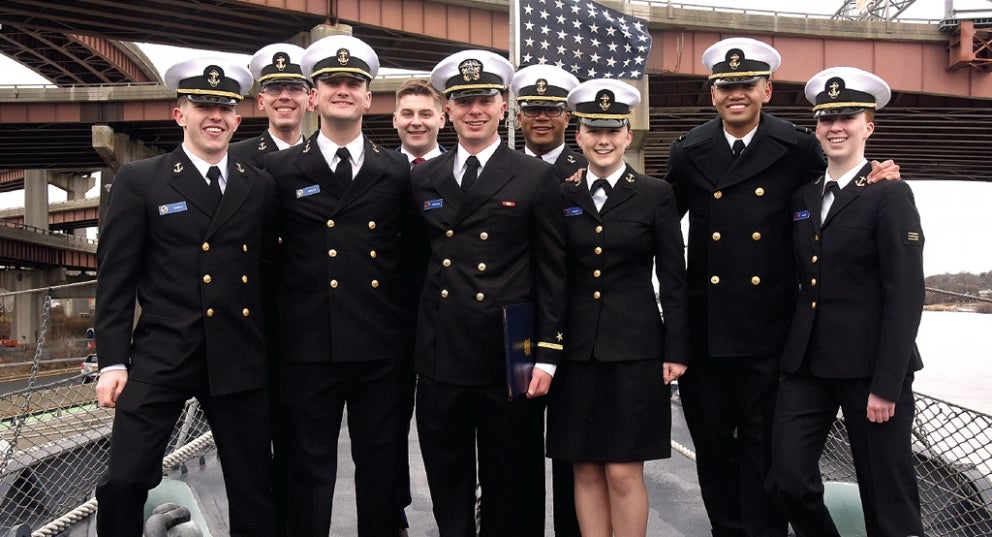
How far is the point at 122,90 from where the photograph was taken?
106 feet

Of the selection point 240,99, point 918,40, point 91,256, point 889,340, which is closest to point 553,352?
point 889,340

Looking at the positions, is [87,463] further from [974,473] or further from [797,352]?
[974,473]

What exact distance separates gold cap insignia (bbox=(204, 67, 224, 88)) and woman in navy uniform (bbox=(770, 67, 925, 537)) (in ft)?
8.85

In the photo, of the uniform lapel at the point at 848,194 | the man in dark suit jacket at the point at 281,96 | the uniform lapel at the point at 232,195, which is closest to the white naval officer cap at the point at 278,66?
the man in dark suit jacket at the point at 281,96

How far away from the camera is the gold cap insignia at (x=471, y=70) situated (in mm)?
3988

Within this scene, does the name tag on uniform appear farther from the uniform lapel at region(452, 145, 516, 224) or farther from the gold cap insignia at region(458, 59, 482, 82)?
the gold cap insignia at region(458, 59, 482, 82)

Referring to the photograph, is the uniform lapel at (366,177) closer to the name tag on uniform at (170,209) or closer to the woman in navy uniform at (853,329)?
the name tag on uniform at (170,209)

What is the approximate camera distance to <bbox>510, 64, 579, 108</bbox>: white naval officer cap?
475cm

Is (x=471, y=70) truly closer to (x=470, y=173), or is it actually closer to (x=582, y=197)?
(x=470, y=173)

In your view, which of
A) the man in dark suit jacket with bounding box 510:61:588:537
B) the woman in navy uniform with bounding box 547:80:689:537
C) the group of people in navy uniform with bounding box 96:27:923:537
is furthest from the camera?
the man in dark suit jacket with bounding box 510:61:588:537

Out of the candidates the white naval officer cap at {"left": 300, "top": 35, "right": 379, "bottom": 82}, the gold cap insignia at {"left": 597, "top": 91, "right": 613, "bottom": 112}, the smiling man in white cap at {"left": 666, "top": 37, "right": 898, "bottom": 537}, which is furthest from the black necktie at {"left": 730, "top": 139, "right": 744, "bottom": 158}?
the white naval officer cap at {"left": 300, "top": 35, "right": 379, "bottom": 82}

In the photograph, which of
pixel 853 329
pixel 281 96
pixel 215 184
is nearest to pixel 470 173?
pixel 215 184

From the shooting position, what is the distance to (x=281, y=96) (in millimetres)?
5348

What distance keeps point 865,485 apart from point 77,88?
3487 cm
